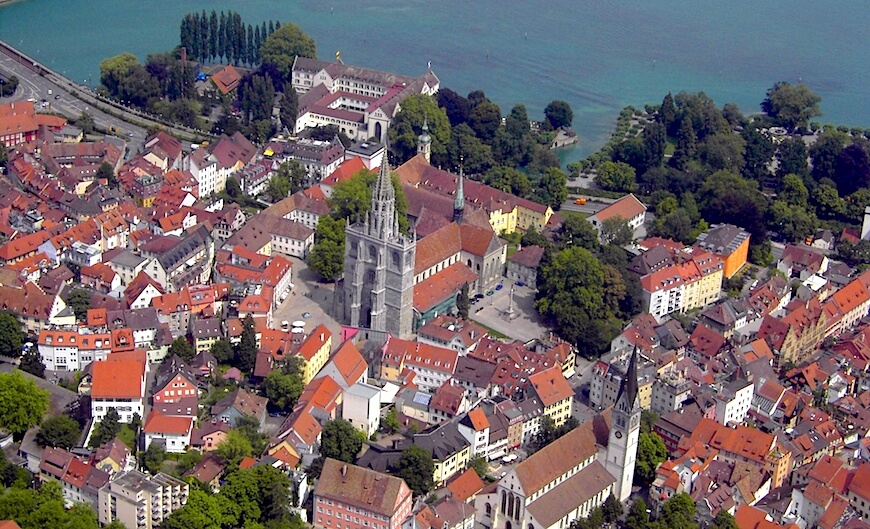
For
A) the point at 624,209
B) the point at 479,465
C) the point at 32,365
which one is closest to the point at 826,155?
the point at 624,209

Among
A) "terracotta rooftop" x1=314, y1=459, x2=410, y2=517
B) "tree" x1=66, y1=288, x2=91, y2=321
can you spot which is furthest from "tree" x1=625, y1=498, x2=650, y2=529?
"tree" x1=66, y1=288, x2=91, y2=321

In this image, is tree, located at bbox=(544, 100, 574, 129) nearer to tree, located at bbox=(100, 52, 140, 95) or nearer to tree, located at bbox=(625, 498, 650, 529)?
tree, located at bbox=(100, 52, 140, 95)

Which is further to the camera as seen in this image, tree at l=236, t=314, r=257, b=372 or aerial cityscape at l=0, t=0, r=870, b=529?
tree at l=236, t=314, r=257, b=372

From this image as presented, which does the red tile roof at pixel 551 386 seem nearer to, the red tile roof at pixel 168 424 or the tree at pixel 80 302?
the red tile roof at pixel 168 424

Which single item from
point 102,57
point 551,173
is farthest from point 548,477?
point 102,57

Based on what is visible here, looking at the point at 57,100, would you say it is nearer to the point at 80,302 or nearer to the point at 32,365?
the point at 80,302

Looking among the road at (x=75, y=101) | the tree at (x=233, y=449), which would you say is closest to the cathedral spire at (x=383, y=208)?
the tree at (x=233, y=449)

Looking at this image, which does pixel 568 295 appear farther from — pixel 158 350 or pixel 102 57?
pixel 102 57

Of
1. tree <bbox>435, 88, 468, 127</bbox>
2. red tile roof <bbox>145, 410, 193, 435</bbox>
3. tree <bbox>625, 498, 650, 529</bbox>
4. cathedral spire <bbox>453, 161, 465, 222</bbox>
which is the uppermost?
cathedral spire <bbox>453, 161, 465, 222</bbox>
